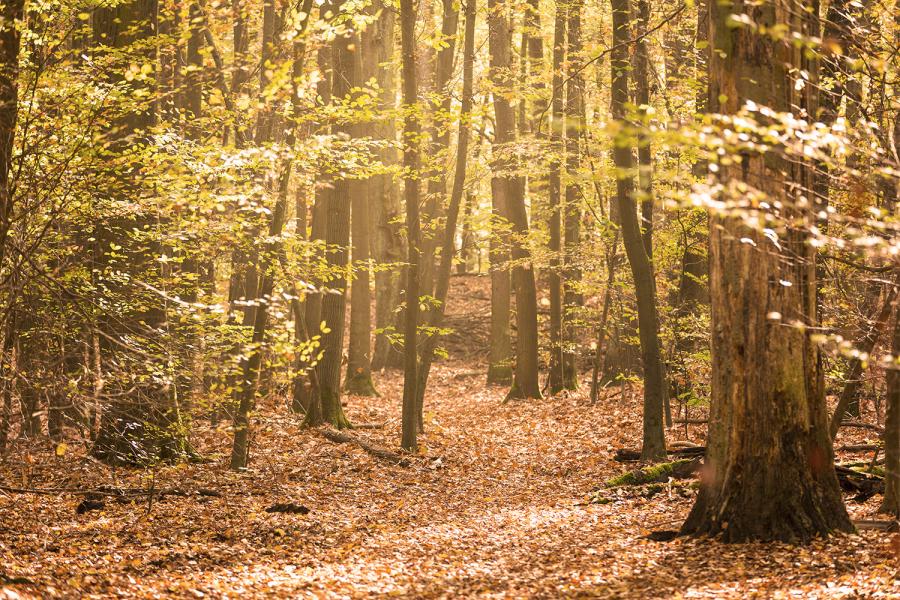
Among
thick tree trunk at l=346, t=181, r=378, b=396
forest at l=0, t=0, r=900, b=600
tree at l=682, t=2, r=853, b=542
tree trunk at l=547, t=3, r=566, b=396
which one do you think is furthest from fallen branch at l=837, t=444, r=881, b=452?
thick tree trunk at l=346, t=181, r=378, b=396

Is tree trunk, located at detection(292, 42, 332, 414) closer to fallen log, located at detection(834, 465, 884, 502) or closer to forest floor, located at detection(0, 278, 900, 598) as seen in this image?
forest floor, located at detection(0, 278, 900, 598)

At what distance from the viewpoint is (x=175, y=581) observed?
5.96 m

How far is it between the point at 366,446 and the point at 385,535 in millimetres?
4434

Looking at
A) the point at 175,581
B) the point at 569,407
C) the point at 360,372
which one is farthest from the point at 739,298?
the point at 360,372

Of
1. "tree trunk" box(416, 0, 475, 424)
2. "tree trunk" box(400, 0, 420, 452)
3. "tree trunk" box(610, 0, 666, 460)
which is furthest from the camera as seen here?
"tree trunk" box(416, 0, 475, 424)

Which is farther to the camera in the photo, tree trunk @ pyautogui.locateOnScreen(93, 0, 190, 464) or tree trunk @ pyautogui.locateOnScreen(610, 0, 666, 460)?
tree trunk @ pyautogui.locateOnScreen(610, 0, 666, 460)

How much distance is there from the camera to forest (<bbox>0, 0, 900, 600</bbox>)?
574cm

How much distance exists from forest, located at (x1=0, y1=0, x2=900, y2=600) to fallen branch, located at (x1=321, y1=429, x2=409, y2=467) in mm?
60

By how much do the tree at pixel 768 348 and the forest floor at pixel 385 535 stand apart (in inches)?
14.2

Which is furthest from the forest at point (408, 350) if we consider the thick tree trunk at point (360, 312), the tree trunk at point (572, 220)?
the thick tree trunk at point (360, 312)

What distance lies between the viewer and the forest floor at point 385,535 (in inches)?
224

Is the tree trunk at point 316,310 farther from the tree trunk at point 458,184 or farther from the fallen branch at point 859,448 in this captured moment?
the fallen branch at point 859,448

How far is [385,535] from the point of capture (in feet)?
26.0

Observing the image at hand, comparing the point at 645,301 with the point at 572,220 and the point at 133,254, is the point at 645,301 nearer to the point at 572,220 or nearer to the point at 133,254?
the point at 133,254
